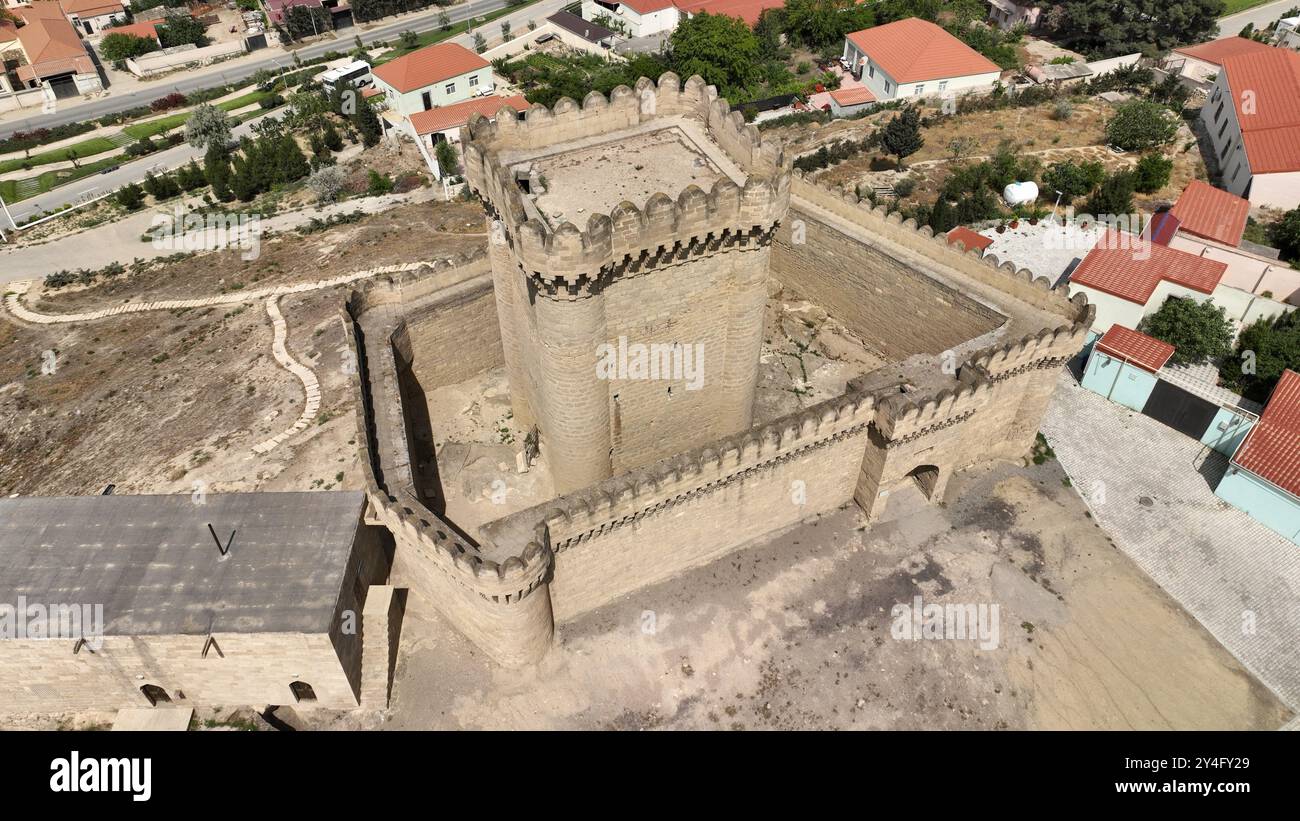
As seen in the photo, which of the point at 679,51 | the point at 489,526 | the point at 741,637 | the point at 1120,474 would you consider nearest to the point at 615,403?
the point at 489,526

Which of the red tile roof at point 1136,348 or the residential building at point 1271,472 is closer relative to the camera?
the residential building at point 1271,472

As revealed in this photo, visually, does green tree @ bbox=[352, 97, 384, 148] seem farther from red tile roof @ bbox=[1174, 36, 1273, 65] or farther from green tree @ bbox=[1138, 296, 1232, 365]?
red tile roof @ bbox=[1174, 36, 1273, 65]

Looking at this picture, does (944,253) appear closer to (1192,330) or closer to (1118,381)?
(1118,381)

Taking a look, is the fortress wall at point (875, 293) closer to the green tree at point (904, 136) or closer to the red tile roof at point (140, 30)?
the green tree at point (904, 136)

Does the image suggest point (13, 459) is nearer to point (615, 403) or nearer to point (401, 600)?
point (401, 600)

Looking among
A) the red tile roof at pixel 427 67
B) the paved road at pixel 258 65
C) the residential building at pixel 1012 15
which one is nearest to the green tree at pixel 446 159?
the red tile roof at pixel 427 67
